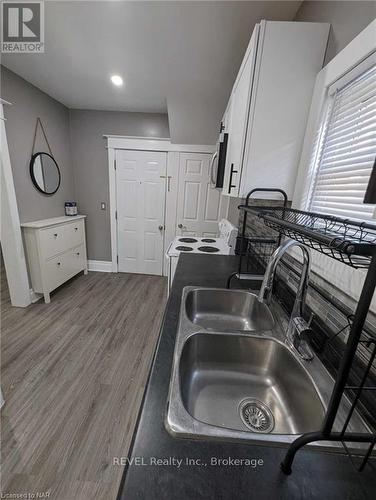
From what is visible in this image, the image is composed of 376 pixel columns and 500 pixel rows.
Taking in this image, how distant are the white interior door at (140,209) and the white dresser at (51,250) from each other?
2.25 ft

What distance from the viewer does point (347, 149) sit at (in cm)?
85

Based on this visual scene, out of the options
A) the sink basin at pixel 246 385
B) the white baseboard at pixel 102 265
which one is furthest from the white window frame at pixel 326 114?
the white baseboard at pixel 102 265

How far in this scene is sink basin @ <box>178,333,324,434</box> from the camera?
0.66 metres

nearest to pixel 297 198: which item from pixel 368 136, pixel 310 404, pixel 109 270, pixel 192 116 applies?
pixel 368 136

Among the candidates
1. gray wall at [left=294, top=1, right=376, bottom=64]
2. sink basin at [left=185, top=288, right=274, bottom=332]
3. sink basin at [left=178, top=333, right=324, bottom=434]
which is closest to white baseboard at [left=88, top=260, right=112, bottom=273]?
sink basin at [left=185, top=288, right=274, bottom=332]

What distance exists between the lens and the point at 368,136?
746 millimetres

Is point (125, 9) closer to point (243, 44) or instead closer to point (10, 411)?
point (243, 44)

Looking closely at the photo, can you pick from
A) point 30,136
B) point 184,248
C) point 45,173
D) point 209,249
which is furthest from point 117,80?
point 209,249

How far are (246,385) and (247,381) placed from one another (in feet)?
0.05

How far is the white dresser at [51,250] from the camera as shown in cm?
245

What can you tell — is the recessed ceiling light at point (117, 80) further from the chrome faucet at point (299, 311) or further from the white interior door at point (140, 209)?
the chrome faucet at point (299, 311)

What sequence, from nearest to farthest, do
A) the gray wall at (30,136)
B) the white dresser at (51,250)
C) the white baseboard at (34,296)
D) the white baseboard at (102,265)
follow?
the gray wall at (30,136) → the white dresser at (51,250) → the white baseboard at (34,296) → the white baseboard at (102,265)

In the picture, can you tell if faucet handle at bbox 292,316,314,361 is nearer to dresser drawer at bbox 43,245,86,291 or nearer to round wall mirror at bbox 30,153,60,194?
dresser drawer at bbox 43,245,86,291

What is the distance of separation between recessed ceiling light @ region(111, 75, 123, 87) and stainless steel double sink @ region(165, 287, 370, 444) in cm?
248
